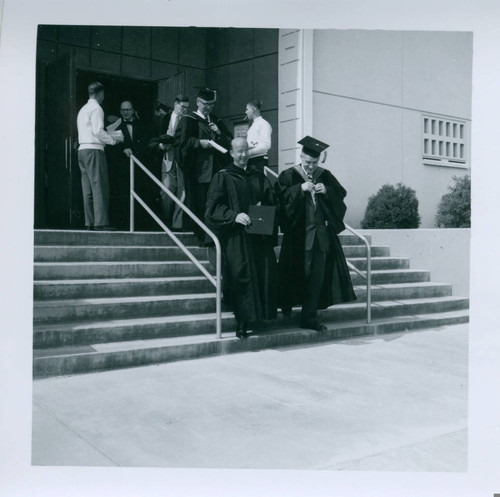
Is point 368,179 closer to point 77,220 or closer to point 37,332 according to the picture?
point 77,220

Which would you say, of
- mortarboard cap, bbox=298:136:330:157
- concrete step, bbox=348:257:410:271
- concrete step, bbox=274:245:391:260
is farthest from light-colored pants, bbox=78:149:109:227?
concrete step, bbox=348:257:410:271

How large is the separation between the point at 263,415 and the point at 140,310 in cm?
201

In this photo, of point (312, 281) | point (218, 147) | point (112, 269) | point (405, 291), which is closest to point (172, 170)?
point (218, 147)

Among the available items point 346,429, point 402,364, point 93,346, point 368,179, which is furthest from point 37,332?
point 368,179

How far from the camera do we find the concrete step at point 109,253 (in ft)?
19.8

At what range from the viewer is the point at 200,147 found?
22.9 ft

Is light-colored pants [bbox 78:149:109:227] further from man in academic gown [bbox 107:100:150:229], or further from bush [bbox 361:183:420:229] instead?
bush [bbox 361:183:420:229]

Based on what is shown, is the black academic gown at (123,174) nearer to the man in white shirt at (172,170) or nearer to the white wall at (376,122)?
the man in white shirt at (172,170)

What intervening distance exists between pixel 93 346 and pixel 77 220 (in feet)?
11.7

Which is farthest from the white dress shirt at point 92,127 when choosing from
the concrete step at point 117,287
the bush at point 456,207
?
the bush at point 456,207

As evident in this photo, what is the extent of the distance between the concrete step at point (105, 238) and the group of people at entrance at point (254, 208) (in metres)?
0.34

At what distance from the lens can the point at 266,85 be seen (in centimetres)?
882
